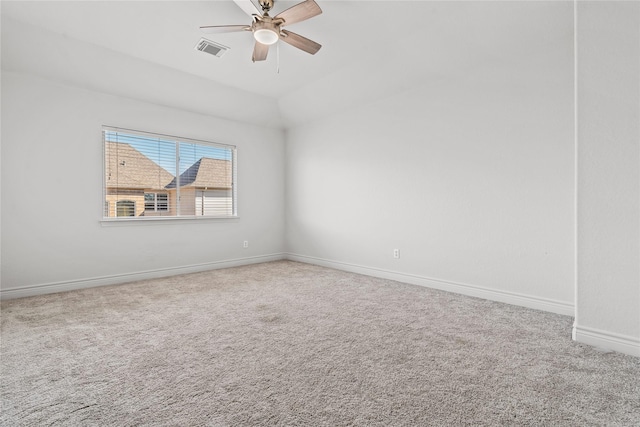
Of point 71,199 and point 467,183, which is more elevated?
point 467,183

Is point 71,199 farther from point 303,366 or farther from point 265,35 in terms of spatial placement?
point 303,366

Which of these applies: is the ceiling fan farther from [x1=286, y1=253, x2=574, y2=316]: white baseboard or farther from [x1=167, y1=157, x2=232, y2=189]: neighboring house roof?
[x1=286, y1=253, x2=574, y2=316]: white baseboard

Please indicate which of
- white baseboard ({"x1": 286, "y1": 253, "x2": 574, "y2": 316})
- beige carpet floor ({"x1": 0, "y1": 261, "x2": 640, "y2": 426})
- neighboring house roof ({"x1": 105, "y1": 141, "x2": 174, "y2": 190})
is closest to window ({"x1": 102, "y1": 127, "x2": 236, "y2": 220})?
neighboring house roof ({"x1": 105, "y1": 141, "x2": 174, "y2": 190})

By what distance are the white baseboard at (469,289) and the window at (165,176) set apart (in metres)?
2.18

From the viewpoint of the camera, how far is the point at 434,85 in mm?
3666

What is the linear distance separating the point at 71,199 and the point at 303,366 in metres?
3.54

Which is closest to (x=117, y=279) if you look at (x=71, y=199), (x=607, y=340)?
(x=71, y=199)

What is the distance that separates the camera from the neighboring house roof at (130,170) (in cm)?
399

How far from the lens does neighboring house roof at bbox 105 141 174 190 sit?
→ 13.1 ft

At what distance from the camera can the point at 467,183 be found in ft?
11.3

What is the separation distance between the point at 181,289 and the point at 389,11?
12.1ft

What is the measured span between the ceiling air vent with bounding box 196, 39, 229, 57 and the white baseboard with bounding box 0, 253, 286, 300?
2.95m

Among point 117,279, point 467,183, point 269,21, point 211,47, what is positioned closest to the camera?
point 269,21

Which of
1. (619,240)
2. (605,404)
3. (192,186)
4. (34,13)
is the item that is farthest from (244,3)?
(605,404)
